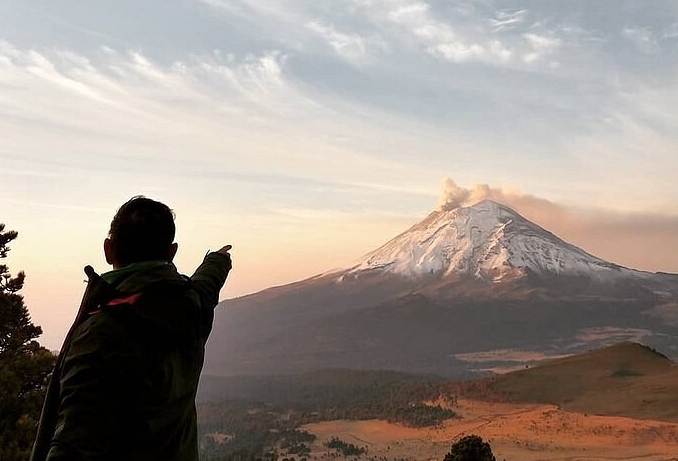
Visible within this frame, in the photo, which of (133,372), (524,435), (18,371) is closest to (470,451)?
(18,371)

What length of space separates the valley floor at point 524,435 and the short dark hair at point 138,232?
4665cm

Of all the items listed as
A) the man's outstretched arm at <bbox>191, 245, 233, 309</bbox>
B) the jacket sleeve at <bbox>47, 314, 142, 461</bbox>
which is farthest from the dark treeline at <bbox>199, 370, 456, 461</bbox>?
the jacket sleeve at <bbox>47, 314, 142, 461</bbox>

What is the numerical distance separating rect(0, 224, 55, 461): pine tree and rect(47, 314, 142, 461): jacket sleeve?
643cm

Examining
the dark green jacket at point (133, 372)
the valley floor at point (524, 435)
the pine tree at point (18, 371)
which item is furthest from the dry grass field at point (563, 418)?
the dark green jacket at point (133, 372)

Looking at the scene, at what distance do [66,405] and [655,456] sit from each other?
50.4m

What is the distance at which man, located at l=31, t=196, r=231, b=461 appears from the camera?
173cm

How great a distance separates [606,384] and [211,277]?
7380 cm

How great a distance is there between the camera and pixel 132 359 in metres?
1.80

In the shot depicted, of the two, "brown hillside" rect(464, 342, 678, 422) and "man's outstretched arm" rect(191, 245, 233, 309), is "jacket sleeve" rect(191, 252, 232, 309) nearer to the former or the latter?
"man's outstretched arm" rect(191, 245, 233, 309)

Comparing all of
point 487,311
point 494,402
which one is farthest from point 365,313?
point 494,402

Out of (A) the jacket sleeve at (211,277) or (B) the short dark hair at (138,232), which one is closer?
(B) the short dark hair at (138,232)

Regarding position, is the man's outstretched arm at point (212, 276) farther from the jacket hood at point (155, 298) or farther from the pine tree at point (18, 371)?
the pine tree at point (18, 371)

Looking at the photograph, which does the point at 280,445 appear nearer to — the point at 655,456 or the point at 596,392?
the point at 655,456

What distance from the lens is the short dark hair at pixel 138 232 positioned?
6.79 feet
